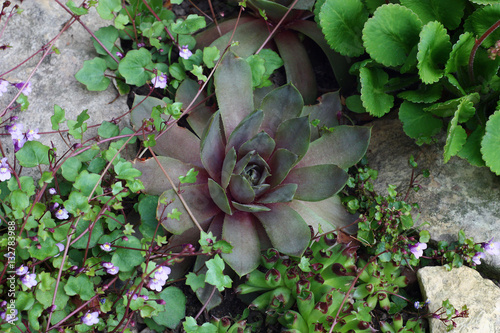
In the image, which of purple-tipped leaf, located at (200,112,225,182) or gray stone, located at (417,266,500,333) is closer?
purple-tipped leaf, located at (200,112,225,182)

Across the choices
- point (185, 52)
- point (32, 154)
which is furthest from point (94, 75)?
point (32, 154)

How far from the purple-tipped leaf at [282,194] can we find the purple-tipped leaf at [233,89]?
358mm

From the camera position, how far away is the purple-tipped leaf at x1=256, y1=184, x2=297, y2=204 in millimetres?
1879

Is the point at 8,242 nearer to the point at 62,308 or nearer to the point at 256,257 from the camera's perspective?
the point at 62,308

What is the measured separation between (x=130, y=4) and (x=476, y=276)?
6.98ft

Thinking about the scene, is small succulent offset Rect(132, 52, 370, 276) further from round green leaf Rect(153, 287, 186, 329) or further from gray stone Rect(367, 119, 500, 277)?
gray stone Rect(367, 119, 500, 277)

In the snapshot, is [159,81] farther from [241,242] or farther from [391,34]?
[391,34]

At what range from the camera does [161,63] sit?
7.78 feet

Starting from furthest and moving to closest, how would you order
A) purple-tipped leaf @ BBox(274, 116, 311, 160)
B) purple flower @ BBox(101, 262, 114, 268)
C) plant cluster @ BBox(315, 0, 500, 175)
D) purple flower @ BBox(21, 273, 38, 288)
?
plant cluster @ BBox(315, 0, 500, 175) < purple-tipped leaf @ BBox(274, 116, 311, 160) < purple flower @ BBox(101, 262, 114, 268) < purple flower @ BBox(21, 273, 38, 288)

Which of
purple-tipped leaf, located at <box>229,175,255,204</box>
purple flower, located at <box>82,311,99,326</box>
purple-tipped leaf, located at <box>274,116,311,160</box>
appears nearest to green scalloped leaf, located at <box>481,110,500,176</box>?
purple-tipped leaf, located at <box>274,116,311,160</box>

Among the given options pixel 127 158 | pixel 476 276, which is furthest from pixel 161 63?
pixel 476 276

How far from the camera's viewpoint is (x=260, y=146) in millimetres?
1991

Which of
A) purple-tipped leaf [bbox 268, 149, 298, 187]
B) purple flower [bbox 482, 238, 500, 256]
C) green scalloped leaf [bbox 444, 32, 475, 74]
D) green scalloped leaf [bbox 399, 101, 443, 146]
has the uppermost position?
green scalloped leaf [bbox 444, 32, 475, 74]

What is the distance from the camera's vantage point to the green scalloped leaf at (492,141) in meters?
2.03
